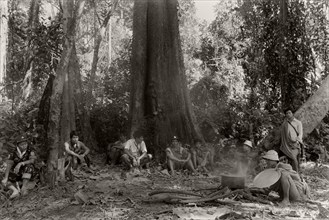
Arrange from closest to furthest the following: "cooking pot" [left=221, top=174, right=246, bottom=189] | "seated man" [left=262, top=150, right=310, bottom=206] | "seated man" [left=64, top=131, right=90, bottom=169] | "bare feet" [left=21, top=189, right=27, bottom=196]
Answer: "seated man" [left=262, top=150, right=310, bottom=206] → "cooking pot" [left=221, top=174, right=246, bottom=189] → "bare feet" [left=21, top=189, right=27, bottom=196] → "seated man" [left=64, top=131, right=90, bottom=169]

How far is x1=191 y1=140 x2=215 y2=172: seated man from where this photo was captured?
9.85 m

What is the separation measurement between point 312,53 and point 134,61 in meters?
6.07

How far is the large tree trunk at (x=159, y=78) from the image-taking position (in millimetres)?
10914

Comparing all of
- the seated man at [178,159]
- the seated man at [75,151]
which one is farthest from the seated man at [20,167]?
the seated man at [178,159]

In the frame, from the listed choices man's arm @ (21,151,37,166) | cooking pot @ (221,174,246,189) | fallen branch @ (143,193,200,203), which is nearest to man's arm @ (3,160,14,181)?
man's arm @ (21,151,37,166)

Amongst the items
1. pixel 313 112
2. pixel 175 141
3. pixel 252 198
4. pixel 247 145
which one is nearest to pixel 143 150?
pixel 175 141

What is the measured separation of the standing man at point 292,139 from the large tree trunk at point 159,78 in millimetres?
2645

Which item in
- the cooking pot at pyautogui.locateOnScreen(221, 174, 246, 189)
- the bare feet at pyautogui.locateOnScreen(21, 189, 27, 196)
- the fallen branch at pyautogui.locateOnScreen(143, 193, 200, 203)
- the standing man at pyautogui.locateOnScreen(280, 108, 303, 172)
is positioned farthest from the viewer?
the standing man at pyautogui.locateOnScreen(280, 108, 303, 172)

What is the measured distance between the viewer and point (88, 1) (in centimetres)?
2125

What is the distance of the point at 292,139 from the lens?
8.80 metres

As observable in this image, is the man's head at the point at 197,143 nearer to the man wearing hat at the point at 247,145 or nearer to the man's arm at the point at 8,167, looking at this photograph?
the man wearing hat at the point at 247,145

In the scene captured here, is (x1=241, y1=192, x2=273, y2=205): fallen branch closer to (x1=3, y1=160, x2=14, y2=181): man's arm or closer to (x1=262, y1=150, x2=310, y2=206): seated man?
(x1=262, y1=150, x2=310, y2=206): seated man

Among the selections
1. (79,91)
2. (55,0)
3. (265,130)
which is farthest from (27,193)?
(55,0)

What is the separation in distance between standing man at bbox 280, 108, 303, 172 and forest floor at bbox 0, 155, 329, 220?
0.83 metres
